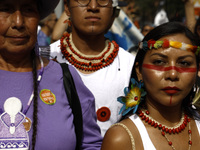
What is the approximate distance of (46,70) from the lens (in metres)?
2.11

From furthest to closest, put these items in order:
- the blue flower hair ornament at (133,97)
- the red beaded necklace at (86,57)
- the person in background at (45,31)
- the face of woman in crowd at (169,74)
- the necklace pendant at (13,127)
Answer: the person in background at (45,31)
the red beaded necklace at (86,57)
the blue flower hair ornament at (133,97)
the face of woman in crowd at (169,74)
the necklace pendant at (13,127)

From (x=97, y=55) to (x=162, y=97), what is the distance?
1147mm

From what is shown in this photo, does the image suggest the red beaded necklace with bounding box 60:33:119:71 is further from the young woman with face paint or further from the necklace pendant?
the necklace pendant

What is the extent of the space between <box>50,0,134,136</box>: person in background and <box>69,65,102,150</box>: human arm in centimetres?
68

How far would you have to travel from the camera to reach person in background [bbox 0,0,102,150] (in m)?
1.87

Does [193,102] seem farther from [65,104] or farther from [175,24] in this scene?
[65,104]

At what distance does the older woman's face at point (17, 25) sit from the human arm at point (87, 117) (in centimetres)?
37

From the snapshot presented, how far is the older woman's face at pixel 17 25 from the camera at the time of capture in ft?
6.37

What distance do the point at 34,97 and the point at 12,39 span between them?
0.38 meters

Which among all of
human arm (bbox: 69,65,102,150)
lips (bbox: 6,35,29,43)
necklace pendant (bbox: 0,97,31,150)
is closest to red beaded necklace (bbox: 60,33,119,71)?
human arm (bbox: 69,65,102,150)

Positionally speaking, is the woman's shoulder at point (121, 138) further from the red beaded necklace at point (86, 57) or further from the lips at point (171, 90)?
the red beaded necklace at point (86, 57)

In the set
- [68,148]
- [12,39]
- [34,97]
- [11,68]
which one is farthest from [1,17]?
[68,148]

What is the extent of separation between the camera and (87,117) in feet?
7.10

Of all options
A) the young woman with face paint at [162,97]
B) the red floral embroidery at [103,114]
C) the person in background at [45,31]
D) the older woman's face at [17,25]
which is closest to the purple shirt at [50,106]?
the older woman's face at [17,25]
